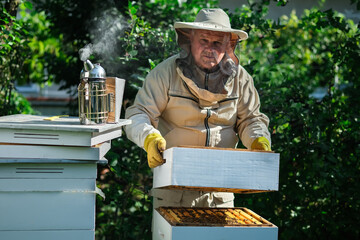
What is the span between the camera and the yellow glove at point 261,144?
241cm

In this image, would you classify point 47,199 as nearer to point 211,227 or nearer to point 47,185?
point 47,185

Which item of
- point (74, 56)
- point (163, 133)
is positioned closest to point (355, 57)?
point (163, 133)

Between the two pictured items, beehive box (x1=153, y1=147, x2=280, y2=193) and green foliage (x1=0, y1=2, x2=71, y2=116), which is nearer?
beehive box (x1=153, y1=147, x2=280, y2=193)

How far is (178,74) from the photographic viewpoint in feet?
8.60

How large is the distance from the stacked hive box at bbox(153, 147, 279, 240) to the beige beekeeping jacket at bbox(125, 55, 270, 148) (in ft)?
1.61

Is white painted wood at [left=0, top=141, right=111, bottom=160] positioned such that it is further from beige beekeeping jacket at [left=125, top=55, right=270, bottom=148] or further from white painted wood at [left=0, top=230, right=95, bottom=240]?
beige beekeeping jacket at [left=125, top=55, right=270, bottom=148]

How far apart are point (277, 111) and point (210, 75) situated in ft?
4.66

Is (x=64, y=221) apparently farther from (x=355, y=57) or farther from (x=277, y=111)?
(x=355, y=57)

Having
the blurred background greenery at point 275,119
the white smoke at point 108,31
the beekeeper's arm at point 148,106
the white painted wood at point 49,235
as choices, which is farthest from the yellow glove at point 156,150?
the white smoke at point 108,31

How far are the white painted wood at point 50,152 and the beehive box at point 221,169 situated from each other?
345 mm

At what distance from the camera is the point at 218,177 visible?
2.04 meters

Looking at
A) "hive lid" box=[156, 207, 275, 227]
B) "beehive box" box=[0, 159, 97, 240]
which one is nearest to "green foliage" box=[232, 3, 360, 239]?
"hive lid" box=[156, 207, 275, 227]

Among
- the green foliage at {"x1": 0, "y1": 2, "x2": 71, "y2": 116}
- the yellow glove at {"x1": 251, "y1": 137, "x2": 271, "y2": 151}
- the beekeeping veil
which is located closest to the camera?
the yellow glove at {"x1": 251, "y1": 137, "x2": 271, "y2": 151}

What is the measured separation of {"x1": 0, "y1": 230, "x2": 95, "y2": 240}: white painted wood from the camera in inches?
78.2
